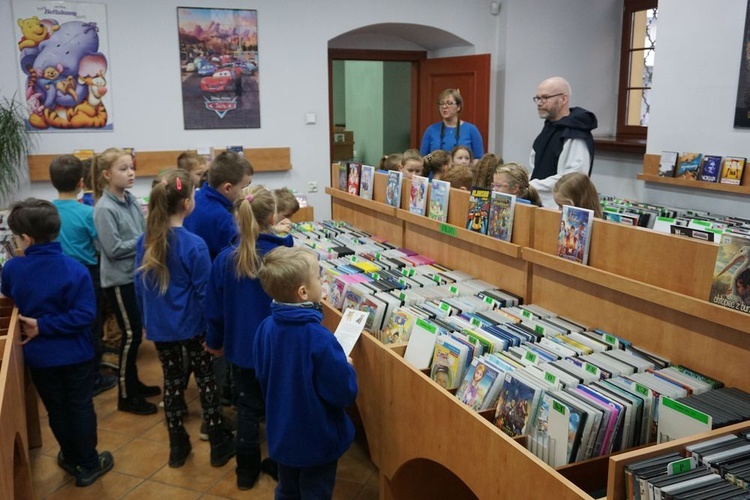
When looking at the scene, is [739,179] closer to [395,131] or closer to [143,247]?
[143,247]

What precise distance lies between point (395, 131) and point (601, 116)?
147 inches

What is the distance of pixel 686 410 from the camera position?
5.67 ft

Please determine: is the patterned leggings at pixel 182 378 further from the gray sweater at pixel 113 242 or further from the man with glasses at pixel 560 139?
the man with glasses at pixel 560 139

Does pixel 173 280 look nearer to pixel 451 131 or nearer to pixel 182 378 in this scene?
pixel 182 378

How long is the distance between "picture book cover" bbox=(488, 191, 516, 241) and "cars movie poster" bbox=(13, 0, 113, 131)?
4516mm

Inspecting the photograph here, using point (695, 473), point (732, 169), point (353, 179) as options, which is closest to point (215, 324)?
point (353, 179)

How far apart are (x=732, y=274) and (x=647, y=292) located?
0.31 m

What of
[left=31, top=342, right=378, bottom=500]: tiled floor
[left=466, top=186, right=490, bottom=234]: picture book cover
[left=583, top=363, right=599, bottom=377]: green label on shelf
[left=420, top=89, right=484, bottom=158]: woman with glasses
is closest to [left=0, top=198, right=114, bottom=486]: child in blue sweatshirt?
[left=31, top=342, right=378, bottom=500]: tiled floor

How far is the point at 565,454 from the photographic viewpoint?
5.90ft

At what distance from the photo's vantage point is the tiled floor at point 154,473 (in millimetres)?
2992

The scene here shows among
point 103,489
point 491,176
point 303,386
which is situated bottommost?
point 103,489

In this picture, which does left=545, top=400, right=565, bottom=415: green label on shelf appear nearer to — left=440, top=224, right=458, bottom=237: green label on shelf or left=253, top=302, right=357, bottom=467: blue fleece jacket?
left=253, top=302, right=357, bottom=467: blue fleece jacket

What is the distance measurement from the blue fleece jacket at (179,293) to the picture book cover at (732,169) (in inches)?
150

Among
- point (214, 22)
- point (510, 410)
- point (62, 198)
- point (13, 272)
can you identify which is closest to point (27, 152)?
point (214, 22)
